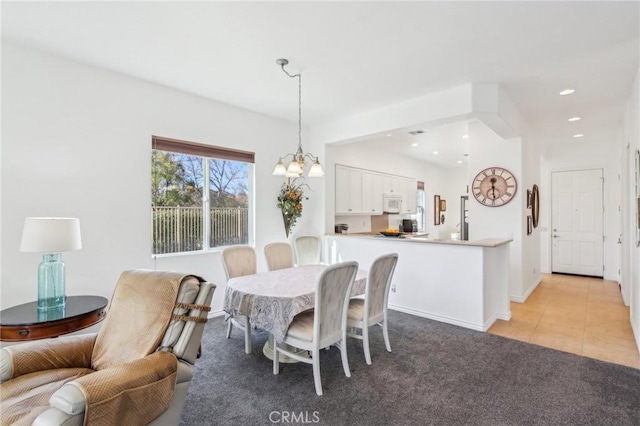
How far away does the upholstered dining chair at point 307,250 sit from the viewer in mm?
4277

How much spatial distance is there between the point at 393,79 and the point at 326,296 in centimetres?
242

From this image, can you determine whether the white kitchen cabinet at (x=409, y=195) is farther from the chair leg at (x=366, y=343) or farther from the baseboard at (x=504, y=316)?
the chair leg at (x=366, y=343)

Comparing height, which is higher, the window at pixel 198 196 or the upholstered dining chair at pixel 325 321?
the window at pixel 198 196

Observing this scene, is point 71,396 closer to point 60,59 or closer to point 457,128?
point 60,59

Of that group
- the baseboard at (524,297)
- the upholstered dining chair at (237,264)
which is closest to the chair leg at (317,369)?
the upholstered dining chair at (237,264)

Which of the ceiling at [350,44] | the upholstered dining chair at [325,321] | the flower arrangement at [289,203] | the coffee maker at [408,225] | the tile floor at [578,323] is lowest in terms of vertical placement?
the tile floor at [578,323]

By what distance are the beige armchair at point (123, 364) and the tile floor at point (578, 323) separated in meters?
3.31

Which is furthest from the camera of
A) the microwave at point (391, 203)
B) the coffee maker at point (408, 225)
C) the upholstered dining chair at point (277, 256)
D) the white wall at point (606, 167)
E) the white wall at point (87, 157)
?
the coffee maker at point (408, 225)

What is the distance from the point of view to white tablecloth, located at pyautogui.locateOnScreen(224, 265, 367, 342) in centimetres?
240

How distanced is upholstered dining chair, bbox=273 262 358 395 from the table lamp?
1.72 metres

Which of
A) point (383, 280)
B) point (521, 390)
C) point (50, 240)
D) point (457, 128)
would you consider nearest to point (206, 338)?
point (50, 240)

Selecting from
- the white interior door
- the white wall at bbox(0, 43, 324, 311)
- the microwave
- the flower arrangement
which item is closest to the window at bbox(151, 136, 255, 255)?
Answer: the white wall at bbox(0, 43, 324, 311)

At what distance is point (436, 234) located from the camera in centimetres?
918

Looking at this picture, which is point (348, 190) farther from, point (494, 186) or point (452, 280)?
point (452, 280)
